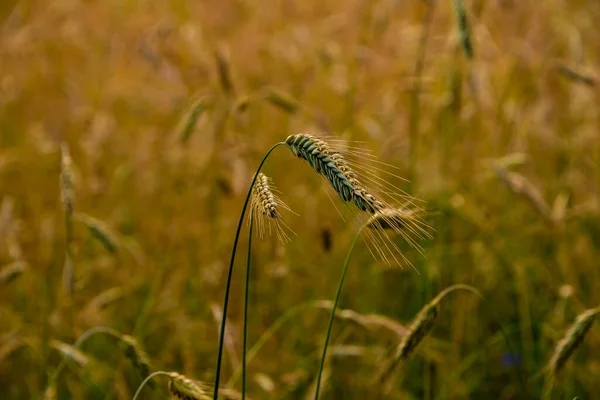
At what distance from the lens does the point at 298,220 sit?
3117mm

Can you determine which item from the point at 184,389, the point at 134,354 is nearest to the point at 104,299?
the point at 134,354

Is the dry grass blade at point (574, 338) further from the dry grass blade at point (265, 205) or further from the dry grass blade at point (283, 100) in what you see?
the dry grass blade at point (283, 100)

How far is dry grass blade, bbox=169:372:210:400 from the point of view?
119cm

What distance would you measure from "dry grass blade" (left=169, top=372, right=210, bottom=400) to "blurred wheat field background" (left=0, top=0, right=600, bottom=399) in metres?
0.27

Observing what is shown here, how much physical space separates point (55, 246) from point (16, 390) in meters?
0.85

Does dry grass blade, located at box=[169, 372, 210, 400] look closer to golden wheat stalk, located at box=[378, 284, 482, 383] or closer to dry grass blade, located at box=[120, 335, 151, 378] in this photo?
dry grass blade, located at box=[120, 335, 151, 378]

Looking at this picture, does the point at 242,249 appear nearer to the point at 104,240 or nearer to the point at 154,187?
the point at 154,187

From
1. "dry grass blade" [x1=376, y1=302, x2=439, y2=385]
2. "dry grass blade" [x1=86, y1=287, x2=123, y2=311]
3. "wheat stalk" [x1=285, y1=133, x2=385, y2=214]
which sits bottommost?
"dry grass blade" [x1=86, y1=287, x2=123, y2=311]

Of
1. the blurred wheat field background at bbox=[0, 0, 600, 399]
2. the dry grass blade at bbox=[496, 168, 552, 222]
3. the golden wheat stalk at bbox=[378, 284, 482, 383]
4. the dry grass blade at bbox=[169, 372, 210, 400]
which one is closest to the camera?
the dry grass blade at bbox=[169, 372, 210, 400]

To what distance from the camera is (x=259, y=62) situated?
429 centimetres

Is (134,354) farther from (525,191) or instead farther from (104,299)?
(525,191)

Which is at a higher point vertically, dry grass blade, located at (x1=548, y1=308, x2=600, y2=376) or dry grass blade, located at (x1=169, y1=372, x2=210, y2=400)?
dry grass blade, located at (x1=548, y1=308, x2=600, y2=376)

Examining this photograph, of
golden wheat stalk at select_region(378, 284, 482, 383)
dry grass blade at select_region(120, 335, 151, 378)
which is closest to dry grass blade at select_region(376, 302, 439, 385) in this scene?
golden wheat stalk at select_region(378, 284, 482, 383)

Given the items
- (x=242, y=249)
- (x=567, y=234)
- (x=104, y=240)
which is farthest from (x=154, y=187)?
(x=567, y=234)
